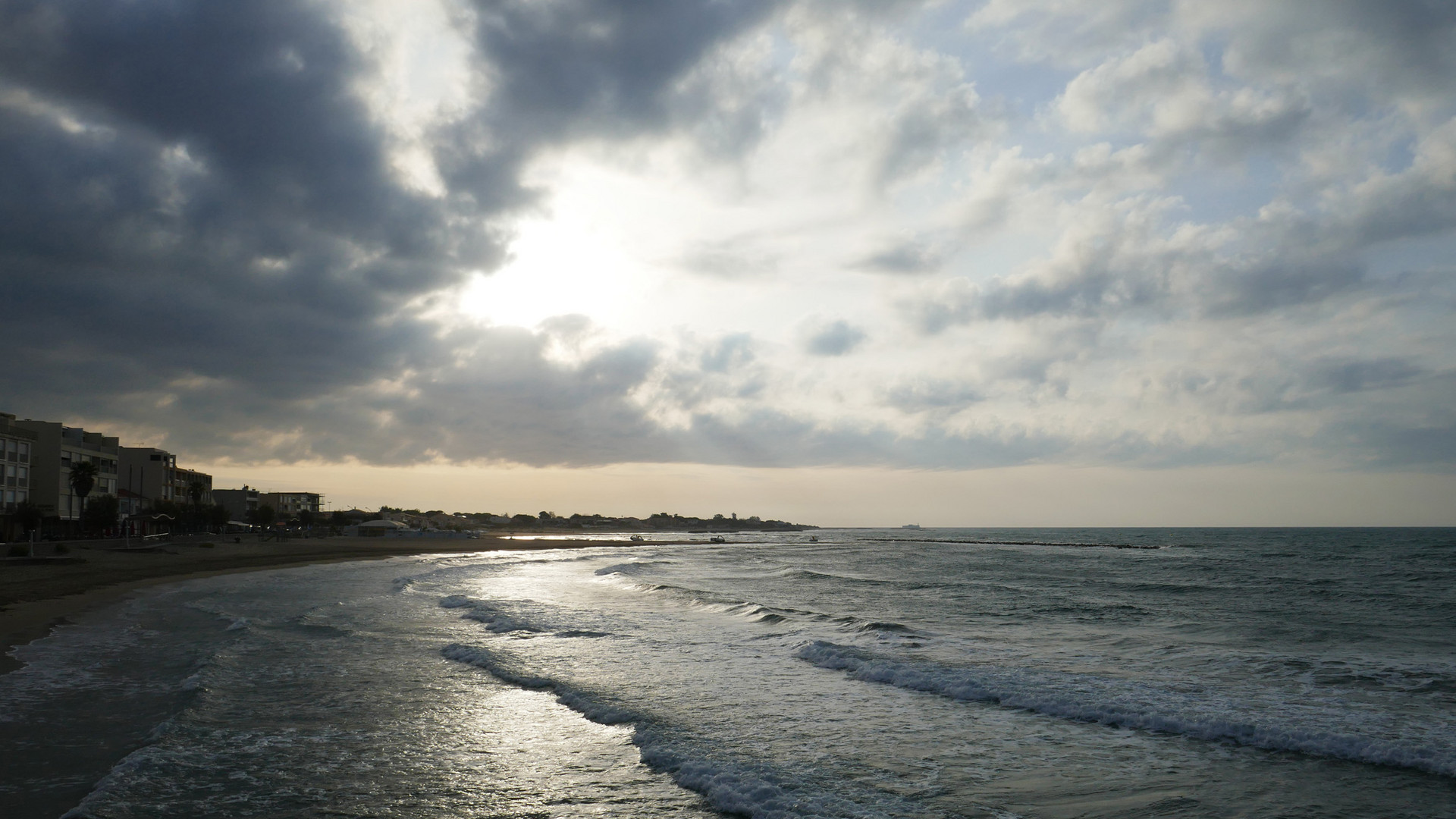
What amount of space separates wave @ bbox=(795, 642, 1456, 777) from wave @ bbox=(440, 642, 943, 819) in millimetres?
6263

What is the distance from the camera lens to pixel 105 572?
1521 inches

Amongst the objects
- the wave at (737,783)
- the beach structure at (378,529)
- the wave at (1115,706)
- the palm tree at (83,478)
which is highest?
the palm tree at (83,478)

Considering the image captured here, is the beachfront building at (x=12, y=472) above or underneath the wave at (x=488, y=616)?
above

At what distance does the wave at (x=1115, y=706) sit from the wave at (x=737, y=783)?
20.5 ft

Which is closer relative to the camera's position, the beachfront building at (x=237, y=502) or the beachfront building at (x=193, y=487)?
the beachfront building at (x=193, y=487)

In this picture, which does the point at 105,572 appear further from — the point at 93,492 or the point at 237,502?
the point at 237,502

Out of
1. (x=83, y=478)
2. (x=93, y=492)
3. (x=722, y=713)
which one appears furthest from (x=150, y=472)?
(x=722, y=713)

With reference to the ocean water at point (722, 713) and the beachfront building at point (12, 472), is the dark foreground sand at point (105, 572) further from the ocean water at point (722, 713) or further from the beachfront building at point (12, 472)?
the beachfront building at point (12, 472)

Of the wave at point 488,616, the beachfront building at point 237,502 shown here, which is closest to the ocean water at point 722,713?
the wave at point 488,616

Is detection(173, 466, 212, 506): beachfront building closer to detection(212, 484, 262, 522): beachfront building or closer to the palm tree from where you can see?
detection(212, 484, 262, 522): beachfront building

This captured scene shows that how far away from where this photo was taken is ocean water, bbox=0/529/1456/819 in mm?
9164

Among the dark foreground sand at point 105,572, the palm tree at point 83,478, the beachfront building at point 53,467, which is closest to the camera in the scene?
the dark foreground sand at point 105,572

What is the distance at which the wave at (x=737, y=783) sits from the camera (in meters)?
8.75

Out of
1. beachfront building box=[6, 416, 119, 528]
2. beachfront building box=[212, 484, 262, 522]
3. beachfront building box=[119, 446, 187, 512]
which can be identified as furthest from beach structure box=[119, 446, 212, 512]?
beachfront building box=[212, 484, 262, 522]
